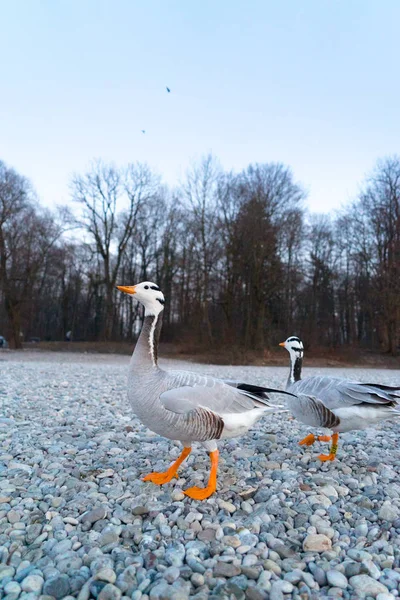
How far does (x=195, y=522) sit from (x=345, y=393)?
219 centimetres

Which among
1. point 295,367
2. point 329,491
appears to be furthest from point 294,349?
point 329,491

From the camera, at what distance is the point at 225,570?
2.37 meters

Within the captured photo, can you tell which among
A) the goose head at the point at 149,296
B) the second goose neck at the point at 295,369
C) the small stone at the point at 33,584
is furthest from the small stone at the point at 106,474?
the second goose neck at the point at 295,369

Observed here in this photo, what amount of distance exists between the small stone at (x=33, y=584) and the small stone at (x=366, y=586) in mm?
1809

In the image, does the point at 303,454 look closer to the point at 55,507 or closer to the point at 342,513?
the point at 342,513

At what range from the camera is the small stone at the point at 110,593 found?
2.16 metres

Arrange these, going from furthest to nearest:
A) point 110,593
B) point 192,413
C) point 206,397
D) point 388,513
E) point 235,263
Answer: point 235,263, point 206,397, point 192,413, point 388,513, point 110,593

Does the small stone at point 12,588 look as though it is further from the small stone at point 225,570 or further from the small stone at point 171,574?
the small stone at point 225,570

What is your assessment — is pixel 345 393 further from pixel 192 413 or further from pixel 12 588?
pixel 12 588

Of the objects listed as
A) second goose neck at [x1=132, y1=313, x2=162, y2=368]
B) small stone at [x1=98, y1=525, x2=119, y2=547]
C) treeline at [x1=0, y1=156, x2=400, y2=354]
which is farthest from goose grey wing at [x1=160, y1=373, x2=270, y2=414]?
treeline at [x1=0, y1=156, x2=400, y2=354]

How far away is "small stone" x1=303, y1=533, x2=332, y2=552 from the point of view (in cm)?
264

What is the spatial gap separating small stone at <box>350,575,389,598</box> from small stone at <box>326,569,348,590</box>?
0.15 ft

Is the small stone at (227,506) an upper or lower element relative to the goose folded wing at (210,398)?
lower

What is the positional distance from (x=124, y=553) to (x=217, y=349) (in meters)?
23.3
